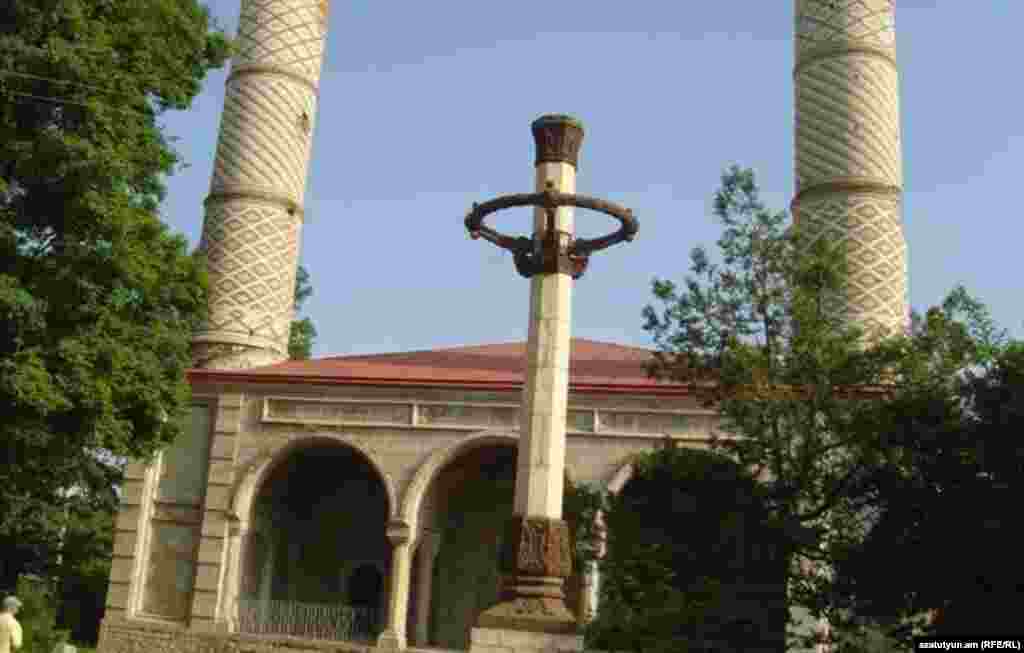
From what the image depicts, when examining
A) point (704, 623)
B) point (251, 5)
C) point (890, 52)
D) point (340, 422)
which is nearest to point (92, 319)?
point (340, 422)

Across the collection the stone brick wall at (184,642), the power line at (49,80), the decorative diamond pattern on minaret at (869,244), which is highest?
the decorative diamond pattern on minaret at (869,244)

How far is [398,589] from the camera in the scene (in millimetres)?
17359

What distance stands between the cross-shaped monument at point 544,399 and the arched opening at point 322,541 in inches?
354

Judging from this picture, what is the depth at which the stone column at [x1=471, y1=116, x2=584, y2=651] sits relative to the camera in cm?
941

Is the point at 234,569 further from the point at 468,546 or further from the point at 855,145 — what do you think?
the point at 855,145

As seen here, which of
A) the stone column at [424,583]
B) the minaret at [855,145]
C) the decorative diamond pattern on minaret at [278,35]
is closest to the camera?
the stone column at [424,583]

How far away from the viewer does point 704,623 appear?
10.7 m

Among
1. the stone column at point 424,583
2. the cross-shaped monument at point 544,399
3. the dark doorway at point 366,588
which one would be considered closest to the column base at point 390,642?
the stone column at point 424,583

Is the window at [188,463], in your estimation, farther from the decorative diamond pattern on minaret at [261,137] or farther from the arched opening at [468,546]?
the decorative diamond pattern on minaret at [261,137]

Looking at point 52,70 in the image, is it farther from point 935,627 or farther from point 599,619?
point 935,627

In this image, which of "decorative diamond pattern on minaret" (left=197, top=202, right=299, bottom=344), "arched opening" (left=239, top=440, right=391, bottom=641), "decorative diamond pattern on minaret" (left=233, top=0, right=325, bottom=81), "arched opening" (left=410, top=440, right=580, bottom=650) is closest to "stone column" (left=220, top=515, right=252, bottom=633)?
"arched opening" (left=239, top=440, right=391, bottom=641)

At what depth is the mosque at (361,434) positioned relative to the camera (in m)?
17.7

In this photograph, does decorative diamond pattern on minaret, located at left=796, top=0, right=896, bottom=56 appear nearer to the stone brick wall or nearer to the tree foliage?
the tree foliage

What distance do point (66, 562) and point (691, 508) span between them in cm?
1907
